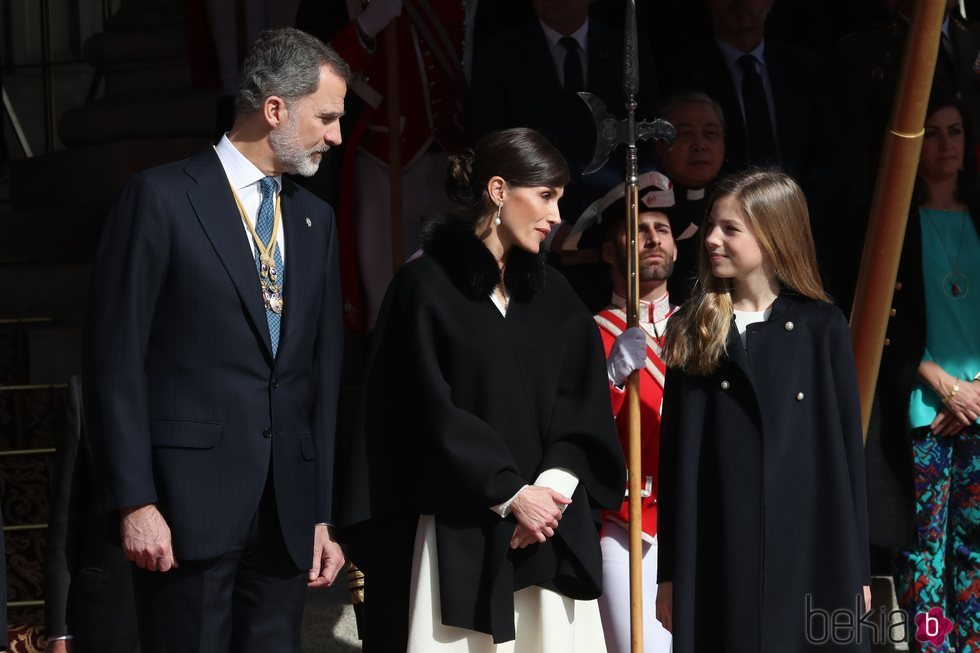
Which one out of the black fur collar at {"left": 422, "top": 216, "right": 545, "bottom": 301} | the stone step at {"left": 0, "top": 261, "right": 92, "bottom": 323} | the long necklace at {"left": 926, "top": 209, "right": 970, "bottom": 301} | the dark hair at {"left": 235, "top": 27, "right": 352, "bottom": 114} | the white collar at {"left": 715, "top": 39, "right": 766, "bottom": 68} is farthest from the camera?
the stone step at {"left": 0, "top": 261, "right": 92, "bottom": 323}

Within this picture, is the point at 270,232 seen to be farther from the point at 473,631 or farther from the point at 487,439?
the point at 473,631

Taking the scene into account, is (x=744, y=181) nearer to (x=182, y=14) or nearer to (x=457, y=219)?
(x=457, y=219)

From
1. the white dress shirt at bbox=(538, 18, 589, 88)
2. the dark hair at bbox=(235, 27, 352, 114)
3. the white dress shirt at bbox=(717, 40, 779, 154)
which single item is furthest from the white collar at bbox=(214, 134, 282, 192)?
the white dress shirt at bbox=(717, 40, 779, 154)

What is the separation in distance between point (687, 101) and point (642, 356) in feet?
4.58

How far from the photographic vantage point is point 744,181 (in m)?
4.43

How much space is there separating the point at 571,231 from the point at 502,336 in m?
1.40

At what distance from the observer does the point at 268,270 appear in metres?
3.91

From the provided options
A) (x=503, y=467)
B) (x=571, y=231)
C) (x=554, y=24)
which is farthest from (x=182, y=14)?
(x=503, y=467)

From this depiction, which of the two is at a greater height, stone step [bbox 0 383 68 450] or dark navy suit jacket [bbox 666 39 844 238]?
dark navy suit jacket [bbox 666 39 844 238]

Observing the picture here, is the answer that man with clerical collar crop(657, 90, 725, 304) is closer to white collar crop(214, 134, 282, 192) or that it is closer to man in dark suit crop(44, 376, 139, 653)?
white collar crop(214, 134, 282, 192)

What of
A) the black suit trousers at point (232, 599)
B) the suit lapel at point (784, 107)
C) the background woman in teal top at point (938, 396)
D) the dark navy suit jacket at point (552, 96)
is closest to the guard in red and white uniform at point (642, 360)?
the dark navy suit jacket at point (552, 96)

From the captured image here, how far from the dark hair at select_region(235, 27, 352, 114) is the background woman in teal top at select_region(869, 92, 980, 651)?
2595 millimetres

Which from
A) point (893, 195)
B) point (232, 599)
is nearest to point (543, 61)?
point (893, 195)

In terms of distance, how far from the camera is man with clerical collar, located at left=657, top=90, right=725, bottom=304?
5.71 meters
